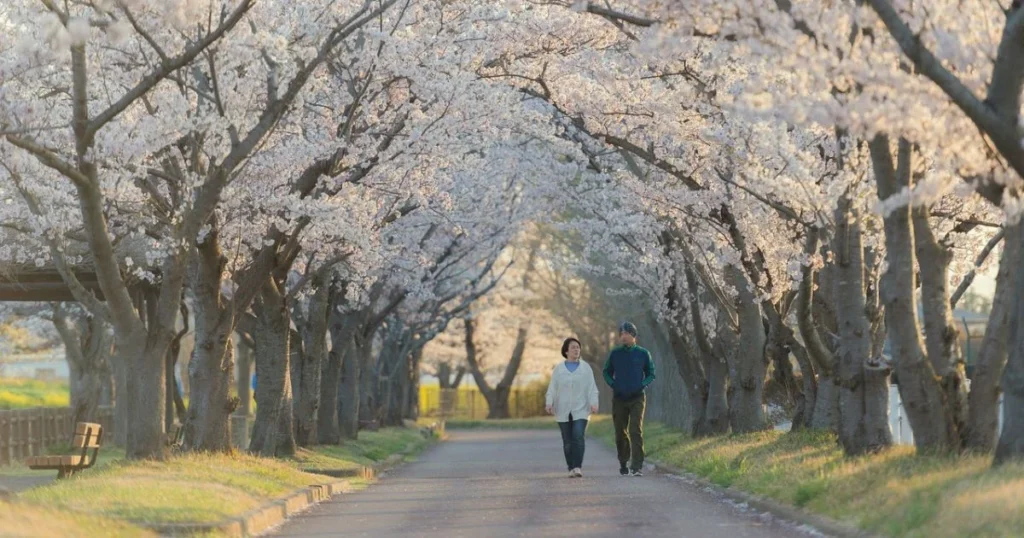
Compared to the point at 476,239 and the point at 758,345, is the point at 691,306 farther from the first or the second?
the point at 476,239

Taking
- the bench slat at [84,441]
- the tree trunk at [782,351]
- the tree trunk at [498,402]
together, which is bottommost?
the bench slat at [84,441]

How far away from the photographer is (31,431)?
34156mm

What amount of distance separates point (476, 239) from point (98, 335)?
10972 mm

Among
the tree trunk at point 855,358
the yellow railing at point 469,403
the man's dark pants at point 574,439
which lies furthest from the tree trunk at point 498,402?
the tree trunk at point 855,358

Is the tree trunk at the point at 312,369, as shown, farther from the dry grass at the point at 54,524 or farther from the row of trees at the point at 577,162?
the dry grass at the point at 54,524

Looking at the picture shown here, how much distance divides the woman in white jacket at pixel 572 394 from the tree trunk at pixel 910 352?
6.28 metres

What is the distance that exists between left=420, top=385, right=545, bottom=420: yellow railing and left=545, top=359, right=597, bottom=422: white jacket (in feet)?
202

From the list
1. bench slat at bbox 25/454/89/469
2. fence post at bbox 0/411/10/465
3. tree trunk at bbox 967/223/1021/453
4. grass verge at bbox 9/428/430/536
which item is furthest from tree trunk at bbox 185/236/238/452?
fence post at bbox 0/411/10/465

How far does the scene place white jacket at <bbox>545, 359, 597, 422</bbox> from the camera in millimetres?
21031

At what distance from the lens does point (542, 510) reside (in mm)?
16016

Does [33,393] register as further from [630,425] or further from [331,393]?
[630,425]

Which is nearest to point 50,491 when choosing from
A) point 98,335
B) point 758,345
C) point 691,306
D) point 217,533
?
point 217,533

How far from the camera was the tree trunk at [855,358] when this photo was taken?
16953 millimetres

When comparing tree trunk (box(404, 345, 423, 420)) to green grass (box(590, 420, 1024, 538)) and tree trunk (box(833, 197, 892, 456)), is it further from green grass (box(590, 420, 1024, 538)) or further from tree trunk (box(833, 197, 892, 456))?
tree trunk (box(833, 197, 892, 456))
